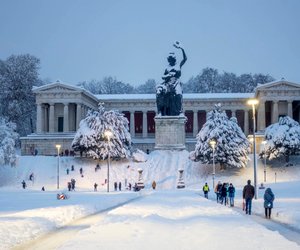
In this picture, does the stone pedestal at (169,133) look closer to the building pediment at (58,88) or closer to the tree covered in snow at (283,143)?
the tree covered in snow at (283,143)

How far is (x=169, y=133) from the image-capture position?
69062mm

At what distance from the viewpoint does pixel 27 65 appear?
312ft

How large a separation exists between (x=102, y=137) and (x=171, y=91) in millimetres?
11068

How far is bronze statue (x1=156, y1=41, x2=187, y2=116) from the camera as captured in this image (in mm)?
70000

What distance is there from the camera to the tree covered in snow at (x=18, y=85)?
91.6m

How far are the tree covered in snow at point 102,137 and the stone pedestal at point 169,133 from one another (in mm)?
5504

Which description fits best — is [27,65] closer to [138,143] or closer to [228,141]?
[138,143]

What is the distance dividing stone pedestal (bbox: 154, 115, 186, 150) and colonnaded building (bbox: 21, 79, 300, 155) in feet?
73.7

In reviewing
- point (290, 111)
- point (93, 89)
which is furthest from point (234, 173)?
point (93, 89)

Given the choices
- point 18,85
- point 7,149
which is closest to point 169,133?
point 7,149

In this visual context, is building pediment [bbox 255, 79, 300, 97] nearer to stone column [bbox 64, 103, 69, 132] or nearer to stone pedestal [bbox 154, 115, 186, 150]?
stone pedestal [bbox 154, 115, 186, 150]

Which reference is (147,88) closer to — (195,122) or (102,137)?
(195,122)

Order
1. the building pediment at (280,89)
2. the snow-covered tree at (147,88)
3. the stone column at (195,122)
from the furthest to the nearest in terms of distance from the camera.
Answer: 1. the snow-covered tree at (147,88)
2. the stone column at (195,122)
3. the building pediment at (280,89)

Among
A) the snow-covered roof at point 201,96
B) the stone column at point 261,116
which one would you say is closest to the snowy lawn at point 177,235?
the stone column at point 261,116
